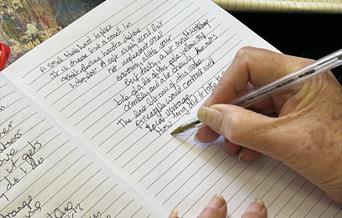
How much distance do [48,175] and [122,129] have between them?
109 millimetres

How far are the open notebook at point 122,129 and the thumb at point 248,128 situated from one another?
1.7 inches

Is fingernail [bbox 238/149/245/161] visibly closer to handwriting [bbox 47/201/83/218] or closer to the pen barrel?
the pen barrel

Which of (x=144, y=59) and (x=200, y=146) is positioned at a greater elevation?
(x=144, y=59)

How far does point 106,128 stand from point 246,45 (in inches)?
10.0

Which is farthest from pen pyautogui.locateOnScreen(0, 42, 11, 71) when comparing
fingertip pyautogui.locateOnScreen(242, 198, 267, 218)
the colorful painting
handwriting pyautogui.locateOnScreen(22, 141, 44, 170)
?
fingertip pyautogui.locateOnScreen(242, 198, 267, 218)

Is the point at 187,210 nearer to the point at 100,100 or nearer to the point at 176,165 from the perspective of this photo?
the point at 176,165

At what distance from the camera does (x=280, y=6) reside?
78 cm

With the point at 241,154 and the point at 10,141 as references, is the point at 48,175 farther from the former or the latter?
the point at 241,154

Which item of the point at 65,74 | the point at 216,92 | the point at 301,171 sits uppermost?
the point at 65,74

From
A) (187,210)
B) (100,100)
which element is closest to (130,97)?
(100,100)

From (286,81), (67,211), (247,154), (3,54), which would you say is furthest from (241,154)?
(3,54)

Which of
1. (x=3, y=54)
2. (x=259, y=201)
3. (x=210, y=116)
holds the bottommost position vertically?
(x=259, y=201)

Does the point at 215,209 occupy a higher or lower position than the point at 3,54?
lower

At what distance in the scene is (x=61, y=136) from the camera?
22.0 inches
